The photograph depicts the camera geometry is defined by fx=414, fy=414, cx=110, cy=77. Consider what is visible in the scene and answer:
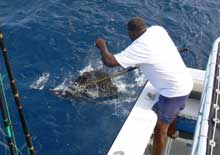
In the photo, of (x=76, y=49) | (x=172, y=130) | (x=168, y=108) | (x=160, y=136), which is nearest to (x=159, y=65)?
(x=168, y=108)

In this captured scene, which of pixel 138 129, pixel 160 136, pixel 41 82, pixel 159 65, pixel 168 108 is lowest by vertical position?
pixel 41 82

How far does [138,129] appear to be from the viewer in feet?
19.0

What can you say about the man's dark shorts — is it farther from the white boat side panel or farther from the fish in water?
the fish in water

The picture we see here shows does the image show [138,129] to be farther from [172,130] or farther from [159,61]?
[172,130]

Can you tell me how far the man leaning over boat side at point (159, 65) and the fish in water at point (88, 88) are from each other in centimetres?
450

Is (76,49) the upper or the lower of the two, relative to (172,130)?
lower

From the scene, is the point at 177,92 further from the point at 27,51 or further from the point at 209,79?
the point at 27,51

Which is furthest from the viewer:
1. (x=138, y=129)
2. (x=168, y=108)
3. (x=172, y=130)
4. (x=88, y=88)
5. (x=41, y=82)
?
(x=88, y=88)

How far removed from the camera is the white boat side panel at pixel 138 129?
18.0ft

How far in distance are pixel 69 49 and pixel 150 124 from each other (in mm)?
6450

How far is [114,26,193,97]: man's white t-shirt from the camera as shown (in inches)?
231

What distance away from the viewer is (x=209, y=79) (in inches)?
227

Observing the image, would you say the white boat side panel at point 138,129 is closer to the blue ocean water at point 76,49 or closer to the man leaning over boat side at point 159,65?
the man leaning over boat side at point 159,65

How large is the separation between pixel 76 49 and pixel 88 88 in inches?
60.6
